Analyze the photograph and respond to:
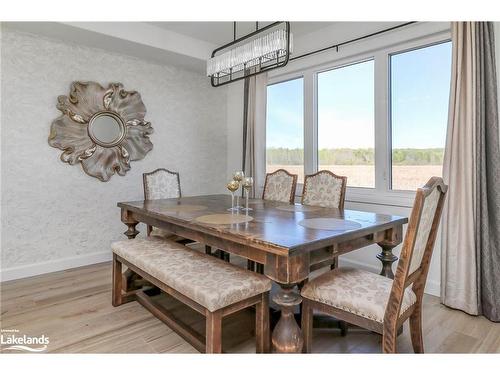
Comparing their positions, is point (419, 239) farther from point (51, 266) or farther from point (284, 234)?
point (51, 266)

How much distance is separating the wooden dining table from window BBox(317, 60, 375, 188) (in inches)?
43.8

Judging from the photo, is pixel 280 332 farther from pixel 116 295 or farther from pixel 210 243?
pixel 116 295

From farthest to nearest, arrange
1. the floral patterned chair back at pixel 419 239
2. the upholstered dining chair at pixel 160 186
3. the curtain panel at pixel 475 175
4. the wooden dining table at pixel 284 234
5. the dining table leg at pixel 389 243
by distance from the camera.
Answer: the upholstered dining chair at pixel 160 186 → the curtain panel at pixel 475 175 → the dining table leg at pixel 389 243 → the wooden dining table at pixel 284 234 → the floral patterned chair back at pixel 419 239

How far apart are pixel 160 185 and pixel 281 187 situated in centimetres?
126

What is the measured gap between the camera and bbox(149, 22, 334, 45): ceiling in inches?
129

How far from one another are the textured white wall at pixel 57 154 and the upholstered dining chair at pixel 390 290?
2716mm

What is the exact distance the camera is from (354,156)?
3248 millimetres

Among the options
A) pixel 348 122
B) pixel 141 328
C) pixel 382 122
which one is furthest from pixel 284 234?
pixel 348 122

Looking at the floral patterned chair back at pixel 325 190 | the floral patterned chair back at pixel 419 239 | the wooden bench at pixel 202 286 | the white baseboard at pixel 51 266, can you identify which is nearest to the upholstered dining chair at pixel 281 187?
the floral patterned chair back at pixel 325 190

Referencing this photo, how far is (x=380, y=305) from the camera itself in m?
1.38

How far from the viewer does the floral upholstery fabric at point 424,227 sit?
133cm

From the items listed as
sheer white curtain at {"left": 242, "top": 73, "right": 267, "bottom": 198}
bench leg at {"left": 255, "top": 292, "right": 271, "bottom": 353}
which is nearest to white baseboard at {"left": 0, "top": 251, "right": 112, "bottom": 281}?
Result: sheer white curtain at {"left": 242, "top": 73, "right": 267, "bottom": 198}

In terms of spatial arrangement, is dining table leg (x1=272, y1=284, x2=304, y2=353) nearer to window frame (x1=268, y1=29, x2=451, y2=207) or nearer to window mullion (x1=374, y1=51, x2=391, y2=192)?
window frame (x1=268, y1=29, x2=451, y2=207)

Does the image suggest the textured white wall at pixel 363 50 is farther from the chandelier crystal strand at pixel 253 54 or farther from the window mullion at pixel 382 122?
the chandelier crystal strand at pixel 253 54
